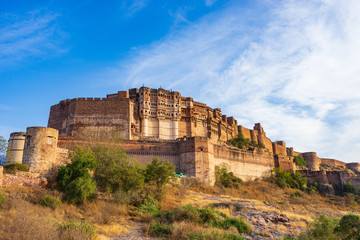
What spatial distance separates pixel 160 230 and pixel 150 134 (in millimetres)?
31792

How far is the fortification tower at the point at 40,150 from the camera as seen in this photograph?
21.4m

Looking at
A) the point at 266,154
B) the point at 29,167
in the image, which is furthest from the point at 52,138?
the point at 266,154

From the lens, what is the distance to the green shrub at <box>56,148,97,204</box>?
59.5 ft

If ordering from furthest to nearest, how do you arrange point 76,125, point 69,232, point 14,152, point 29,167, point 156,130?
point 156,130, point 76,125, point 14,152, point 29,167, point 69,232

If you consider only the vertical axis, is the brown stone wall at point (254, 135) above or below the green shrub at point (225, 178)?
above

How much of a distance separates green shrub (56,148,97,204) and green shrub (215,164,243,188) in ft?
62.6

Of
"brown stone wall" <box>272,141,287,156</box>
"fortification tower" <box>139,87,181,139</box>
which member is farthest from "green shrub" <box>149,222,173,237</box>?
"brown stone wall" <box>272,141,287,156</box>

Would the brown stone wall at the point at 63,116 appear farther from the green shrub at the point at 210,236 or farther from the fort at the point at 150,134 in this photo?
the green shrub at the point at 210,236

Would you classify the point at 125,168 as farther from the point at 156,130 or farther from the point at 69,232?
the point at 156,130

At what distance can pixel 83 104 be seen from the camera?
43.2 m

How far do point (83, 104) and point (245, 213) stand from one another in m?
29.8

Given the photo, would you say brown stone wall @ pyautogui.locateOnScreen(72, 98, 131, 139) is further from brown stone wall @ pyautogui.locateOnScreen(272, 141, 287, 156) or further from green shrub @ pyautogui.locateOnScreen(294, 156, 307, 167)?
green shrub @ pyautogui.locateOnScreen(294, 156, 307, 167)

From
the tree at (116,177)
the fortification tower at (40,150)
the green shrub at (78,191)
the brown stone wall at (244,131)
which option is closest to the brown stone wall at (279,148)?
the brown stone wall at (244,131)

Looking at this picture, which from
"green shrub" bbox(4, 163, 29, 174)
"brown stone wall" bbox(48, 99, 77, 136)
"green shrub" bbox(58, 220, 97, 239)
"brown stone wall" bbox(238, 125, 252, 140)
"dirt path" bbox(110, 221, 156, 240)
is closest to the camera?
"green shrub" bbox(58, 220, 97, 239)
